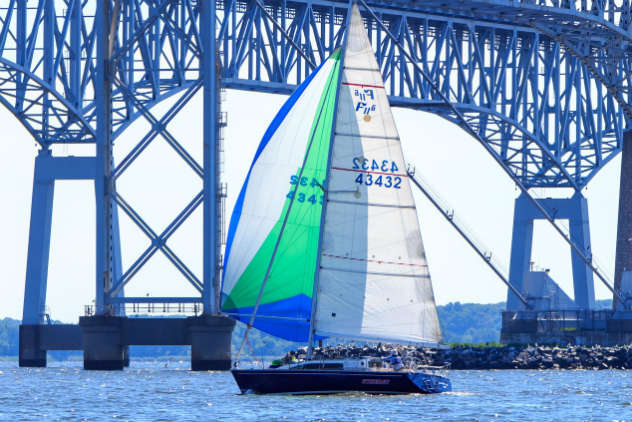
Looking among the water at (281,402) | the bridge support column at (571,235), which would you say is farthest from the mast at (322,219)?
the bridge support column at (571,235)

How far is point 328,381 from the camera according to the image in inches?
1721

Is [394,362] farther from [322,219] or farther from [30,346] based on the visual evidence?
[30,346]

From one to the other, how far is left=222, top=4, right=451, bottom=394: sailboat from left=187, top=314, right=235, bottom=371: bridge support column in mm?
15301

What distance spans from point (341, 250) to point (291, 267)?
155 centimetres

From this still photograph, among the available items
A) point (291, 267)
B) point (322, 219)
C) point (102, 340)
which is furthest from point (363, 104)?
point (102, 340)

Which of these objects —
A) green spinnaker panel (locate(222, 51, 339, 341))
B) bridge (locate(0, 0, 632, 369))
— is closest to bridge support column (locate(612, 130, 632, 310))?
bridge (locate(0, 0, 632, 369))

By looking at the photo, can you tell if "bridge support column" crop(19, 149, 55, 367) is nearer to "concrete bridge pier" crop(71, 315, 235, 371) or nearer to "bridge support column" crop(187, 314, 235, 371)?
"concrete bridge pier" crop(71, 315, 235, 371)

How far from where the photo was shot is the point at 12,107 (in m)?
71.0

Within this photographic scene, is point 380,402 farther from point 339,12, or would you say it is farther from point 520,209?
point 520,209

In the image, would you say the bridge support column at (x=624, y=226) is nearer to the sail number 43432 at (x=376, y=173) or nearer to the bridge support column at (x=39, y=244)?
the bridge support column at (x=39, y=244)

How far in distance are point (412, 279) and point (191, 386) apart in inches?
424

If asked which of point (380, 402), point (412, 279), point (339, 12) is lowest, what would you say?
point (380, 402)

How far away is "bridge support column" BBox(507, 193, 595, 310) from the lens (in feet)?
302

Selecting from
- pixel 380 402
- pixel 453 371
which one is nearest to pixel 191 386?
pixel 380 402
